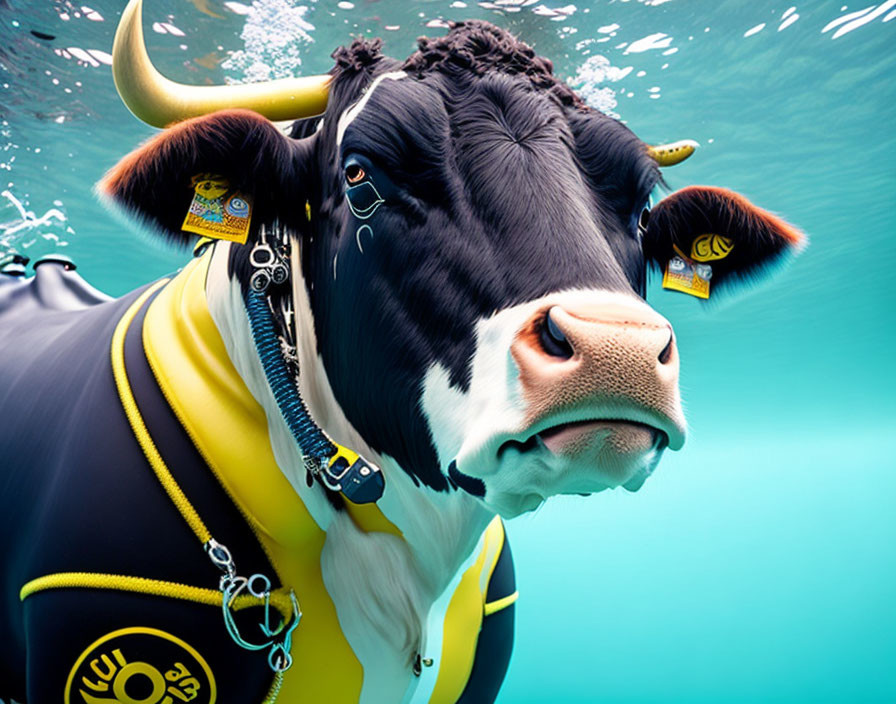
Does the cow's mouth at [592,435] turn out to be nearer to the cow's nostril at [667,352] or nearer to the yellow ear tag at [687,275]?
the cow's nostril at [667,352]

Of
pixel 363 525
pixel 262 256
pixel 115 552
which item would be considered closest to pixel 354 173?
pixel 262 256

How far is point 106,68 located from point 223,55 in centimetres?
188

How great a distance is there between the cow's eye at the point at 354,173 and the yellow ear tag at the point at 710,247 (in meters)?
1.29

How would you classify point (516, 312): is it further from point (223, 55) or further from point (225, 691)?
point (223, 55)

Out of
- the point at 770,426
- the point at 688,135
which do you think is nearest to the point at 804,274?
the point at 688,135

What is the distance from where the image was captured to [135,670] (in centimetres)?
150

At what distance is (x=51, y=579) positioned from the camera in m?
1.55

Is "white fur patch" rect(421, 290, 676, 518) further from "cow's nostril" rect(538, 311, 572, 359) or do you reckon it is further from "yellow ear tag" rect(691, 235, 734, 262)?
"yellow ear tag" rect(691, 235, 734, 262)

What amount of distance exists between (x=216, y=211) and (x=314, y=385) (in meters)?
0.53

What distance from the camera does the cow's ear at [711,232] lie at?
2.13 metres

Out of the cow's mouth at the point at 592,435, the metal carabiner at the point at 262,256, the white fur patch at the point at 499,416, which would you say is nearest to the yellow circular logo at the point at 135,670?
the white fur patch at the point at 499,416

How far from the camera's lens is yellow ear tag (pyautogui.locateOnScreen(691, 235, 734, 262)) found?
221cm

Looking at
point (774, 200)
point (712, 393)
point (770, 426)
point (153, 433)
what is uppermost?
point (153, 433)

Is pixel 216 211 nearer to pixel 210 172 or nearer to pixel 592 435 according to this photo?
pixel 210 172
